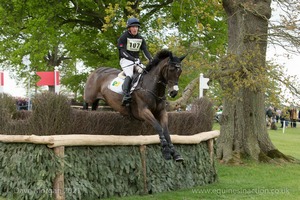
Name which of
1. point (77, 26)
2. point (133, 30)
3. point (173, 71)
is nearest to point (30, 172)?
point (173, 71)

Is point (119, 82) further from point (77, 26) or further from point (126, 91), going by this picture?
point (77, 26)

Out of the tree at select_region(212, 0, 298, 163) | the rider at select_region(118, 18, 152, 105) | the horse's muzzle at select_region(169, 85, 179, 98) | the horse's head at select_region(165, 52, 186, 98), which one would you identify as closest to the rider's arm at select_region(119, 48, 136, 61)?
the rider at select_region(118, 18, 152, 105)

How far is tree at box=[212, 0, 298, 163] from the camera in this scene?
13641mm

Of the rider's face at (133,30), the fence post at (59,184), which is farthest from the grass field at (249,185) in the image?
the rider's face at (133,30)

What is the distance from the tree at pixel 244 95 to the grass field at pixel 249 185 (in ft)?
2.16

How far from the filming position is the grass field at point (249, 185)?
974cm

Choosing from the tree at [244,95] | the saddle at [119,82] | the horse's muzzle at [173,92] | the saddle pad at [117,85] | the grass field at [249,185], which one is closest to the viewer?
the horse's muzzle at [173,92]

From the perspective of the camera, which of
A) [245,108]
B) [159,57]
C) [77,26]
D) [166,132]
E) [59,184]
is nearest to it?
[59,184]

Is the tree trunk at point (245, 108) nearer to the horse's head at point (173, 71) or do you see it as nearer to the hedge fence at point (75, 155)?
the hedge fence at point (75, 155)

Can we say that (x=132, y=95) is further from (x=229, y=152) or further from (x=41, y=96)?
(x=229, y=152)

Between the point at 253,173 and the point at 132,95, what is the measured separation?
5380 mm

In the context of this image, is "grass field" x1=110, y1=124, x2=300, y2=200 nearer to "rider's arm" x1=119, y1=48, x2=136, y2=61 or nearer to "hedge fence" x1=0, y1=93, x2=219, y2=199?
"hedge fence" x1=0, y1=93, x2=219, y2=199

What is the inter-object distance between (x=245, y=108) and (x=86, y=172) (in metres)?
7.91

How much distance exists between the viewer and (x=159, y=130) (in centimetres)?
861
